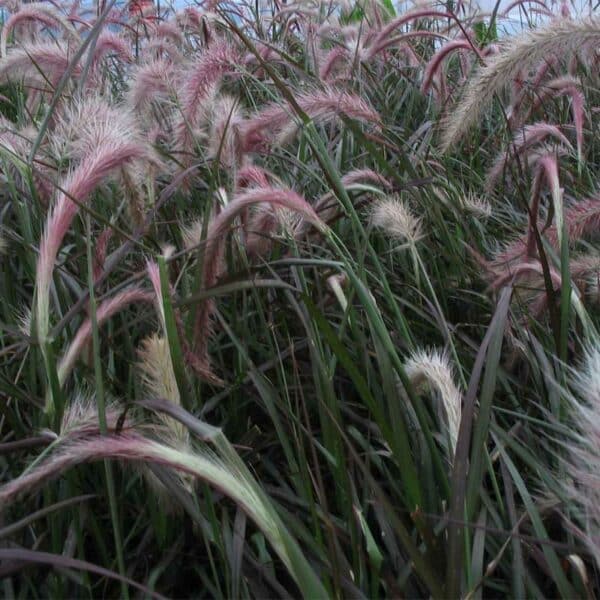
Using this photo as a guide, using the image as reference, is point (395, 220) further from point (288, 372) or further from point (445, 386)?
point (445, 386)

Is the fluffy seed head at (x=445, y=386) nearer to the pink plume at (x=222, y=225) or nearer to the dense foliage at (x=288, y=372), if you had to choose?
the dense foliage at (x=288, y=372)

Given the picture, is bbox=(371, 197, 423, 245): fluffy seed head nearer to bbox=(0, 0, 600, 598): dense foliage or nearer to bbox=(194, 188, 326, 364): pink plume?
bbox=(0, 0, 600, 598): dense foliage

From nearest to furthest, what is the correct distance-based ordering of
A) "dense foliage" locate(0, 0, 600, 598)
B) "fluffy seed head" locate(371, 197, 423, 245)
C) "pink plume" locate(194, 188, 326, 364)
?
"dense foliage" locate(0, 0, 600, 598) < "pink plume" locate(194, 188, 326, 364) < "fluffy seed head" locate(371, 197, 423, 245)

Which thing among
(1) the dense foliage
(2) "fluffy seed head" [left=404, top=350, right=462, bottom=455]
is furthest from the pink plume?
(2) "fluffy seed head" [left=404, top=350, right=462, bottom=455]

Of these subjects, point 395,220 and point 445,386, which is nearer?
point 445,386

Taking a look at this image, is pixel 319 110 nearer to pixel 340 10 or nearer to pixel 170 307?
pixel 170 307

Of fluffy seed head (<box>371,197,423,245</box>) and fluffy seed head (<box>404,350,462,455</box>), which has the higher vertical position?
fluffy seed head (<box>371,197,423,245</box>)

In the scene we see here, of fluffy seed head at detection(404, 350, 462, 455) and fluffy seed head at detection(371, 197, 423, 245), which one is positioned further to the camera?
fluffy seed head at detection(371, 197, 423, 245)

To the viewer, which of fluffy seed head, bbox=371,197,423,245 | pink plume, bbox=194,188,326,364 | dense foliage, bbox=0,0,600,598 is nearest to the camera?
dense foliage, bbox=0,0,600,598

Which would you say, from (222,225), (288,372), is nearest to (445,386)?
(222,225)

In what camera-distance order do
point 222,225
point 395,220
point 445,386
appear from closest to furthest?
point 445,386, point 222,225, point 395,220

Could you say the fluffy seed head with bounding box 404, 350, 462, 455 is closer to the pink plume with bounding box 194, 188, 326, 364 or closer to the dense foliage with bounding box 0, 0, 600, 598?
the dense foliage with bounding box 0, 0, 600, 598

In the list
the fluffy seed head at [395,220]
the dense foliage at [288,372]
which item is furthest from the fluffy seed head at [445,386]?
the fluffy seed head at [395,220]

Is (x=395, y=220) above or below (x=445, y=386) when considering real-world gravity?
above
